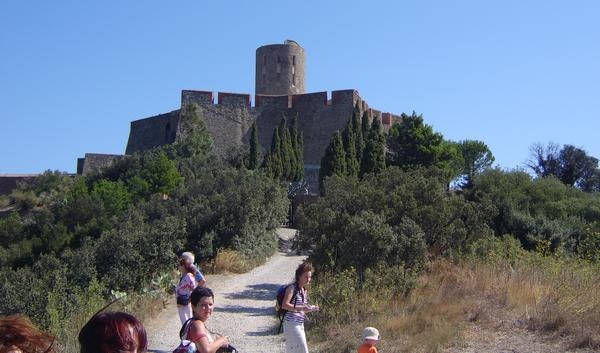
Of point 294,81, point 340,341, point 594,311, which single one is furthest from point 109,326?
point 294,81

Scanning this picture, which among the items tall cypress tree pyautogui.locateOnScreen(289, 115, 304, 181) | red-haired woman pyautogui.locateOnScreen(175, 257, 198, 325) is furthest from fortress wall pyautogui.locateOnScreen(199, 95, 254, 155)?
red-haired woman pyautogui.locateOnScreen(175, 257, 198, 325)

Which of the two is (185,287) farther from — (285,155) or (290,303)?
(285,155)

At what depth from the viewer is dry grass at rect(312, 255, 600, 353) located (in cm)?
843

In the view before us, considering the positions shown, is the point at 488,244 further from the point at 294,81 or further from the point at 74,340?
the point at 294,81

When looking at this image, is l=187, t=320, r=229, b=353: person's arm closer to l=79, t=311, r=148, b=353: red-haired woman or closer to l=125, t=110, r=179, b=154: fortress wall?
l=79, t=311, r=148, b=353: red-haired woman

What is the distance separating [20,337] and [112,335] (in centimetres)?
33

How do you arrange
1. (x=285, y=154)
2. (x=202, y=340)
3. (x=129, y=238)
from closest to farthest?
(x=202, y=340)
(x=129, y=238)
(x=285, y=154)

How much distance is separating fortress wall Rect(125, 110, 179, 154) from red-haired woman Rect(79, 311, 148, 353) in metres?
40.6

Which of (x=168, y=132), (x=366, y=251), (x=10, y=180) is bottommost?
(x=366, y=251)

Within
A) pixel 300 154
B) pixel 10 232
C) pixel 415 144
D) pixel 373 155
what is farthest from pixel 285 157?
pixel 10 232

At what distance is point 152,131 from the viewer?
46.9 m

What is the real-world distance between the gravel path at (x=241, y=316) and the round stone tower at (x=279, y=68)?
3111 cm

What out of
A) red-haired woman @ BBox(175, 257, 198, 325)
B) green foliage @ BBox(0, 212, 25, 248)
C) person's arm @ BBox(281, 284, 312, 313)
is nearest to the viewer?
person's arm @ BBox(281, 284, 312, 313)

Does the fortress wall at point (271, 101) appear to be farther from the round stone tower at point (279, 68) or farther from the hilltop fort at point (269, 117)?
the round stone tower at point (279, 68)
